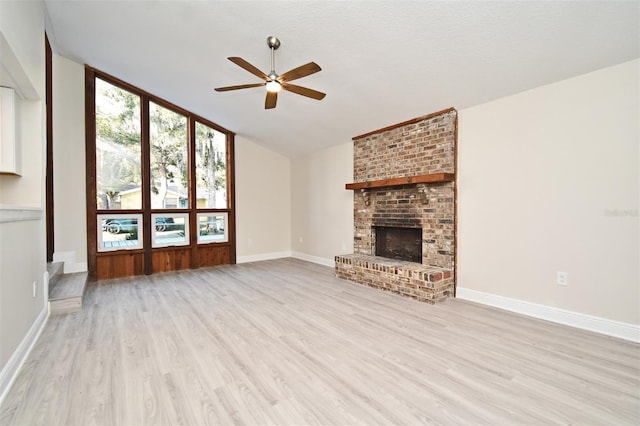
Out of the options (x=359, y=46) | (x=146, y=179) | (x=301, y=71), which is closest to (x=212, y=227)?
(x=146, y=179)

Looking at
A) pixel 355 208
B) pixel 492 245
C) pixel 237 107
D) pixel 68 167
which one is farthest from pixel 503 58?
pixel 68 167

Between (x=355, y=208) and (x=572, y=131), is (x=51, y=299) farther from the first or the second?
(x=572, y=131)

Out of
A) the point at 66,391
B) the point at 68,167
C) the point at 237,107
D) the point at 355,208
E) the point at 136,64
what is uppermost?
the point at 136,64

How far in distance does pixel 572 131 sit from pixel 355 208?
3.09m

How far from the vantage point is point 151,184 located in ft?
17.1

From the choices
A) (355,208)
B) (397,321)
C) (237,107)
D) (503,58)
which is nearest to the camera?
(503,58)

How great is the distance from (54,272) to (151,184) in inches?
77.8

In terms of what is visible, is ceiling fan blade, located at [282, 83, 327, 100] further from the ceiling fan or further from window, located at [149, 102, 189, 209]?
window, located at [149, 102, 189, 209]

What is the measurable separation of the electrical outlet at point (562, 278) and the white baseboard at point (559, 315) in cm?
27

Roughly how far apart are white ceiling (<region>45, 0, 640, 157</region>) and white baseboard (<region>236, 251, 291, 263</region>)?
3155 millimetres

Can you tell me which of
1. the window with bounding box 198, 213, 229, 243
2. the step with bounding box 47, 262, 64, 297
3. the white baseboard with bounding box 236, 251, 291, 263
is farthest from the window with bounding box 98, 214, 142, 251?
the white baseboard with bounding box 236, 251, 291, 263

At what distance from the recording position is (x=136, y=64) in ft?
13.7

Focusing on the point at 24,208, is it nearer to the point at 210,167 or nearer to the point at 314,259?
the point at 210,167

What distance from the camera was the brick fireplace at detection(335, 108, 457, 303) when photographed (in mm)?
3680
